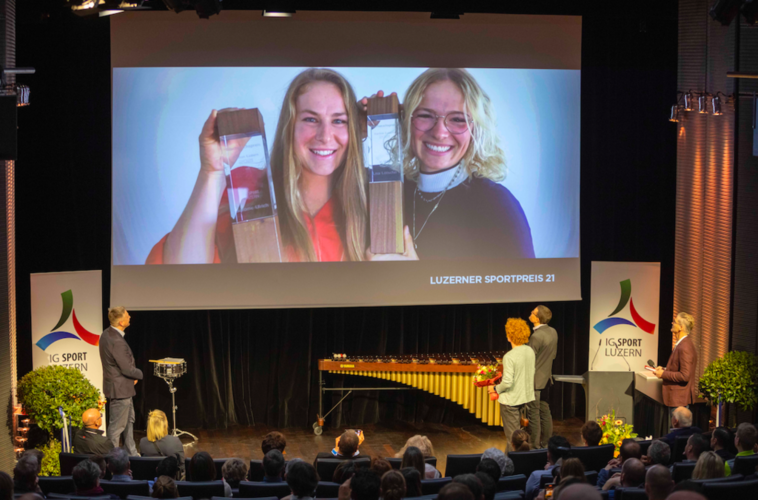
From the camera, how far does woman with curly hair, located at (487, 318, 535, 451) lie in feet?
22.8

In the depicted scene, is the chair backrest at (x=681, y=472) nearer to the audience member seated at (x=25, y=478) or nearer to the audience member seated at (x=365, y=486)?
the audience member seated at (x=365, y=486)

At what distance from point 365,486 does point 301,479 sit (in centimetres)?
48

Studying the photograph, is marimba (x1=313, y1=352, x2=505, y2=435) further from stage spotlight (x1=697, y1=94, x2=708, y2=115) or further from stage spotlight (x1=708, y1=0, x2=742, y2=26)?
stage spotlight (x1=708, y1=0, x2=742, y2=26)

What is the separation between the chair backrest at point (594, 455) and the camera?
5.39 metres

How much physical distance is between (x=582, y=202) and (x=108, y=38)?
5705 millimetres

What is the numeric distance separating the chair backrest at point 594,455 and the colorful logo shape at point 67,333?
4772 millimetres

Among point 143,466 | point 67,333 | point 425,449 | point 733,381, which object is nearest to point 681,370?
point 733,381

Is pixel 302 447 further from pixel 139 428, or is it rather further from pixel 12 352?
pixel 12 352

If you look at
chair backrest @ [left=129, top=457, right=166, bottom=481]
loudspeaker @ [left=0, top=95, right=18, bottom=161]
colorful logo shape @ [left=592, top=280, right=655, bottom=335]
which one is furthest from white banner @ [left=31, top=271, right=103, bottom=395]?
colorful logo shape @ [left=592, top=280, right=655, bottom=335]

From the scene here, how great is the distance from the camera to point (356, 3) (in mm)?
7676

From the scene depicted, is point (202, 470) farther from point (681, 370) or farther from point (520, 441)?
point (681, 370)

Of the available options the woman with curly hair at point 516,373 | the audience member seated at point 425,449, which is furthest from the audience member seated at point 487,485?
the woman with curly hair at point 516,373

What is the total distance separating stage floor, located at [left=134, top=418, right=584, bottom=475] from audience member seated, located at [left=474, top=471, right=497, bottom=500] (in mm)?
3288

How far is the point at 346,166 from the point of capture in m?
8.28
